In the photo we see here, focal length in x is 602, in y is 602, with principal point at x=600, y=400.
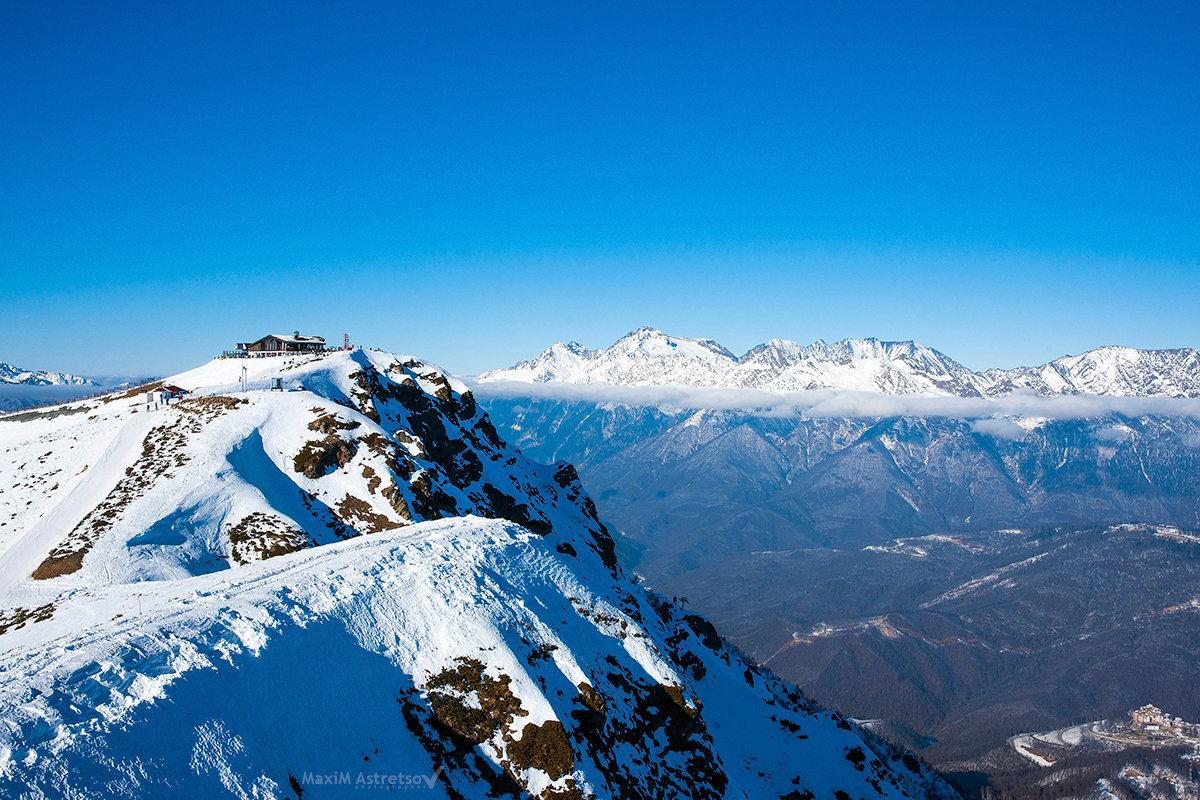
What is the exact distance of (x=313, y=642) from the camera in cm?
3506

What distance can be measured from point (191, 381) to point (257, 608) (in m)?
107

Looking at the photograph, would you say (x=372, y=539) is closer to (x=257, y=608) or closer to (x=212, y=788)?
(x=257, y=608)

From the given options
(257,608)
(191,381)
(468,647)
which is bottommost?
(468,647)

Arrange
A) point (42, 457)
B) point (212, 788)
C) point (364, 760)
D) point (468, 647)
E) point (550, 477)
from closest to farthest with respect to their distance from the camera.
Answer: point (212, 788) < point (364, 760) < point (468, 647) < point (42, 457) < point (550, 477)

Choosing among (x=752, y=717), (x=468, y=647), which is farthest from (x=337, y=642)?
(x=752, y=717)

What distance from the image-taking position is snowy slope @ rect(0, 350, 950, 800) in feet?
88.0

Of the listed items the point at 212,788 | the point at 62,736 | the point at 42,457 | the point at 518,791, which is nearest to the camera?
the point at 62,736

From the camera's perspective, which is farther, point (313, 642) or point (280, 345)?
point (280, 345)

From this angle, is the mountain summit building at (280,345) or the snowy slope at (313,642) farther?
the mountain summit building at (280,345)

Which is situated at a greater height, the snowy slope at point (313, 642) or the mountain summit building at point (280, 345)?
the mountain summit building at point (280, 345)

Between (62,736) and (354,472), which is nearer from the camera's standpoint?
(62,736)

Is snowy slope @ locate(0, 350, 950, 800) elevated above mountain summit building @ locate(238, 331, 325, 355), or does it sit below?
below

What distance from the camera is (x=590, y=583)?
6041 centimetres

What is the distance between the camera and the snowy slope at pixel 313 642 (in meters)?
26.8
